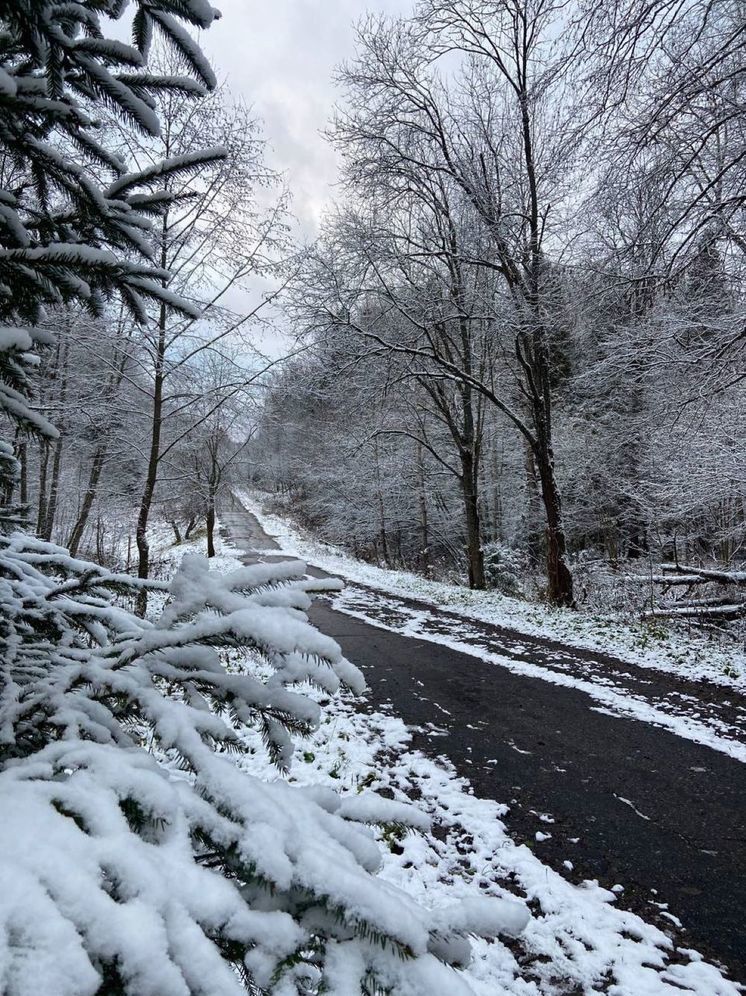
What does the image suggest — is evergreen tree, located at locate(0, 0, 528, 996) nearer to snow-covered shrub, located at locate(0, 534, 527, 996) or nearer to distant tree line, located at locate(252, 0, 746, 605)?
snow-covered shrub, located at locate(0, 534, 527, 996)

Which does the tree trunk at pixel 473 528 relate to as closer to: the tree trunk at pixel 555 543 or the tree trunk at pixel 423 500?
the tree trunk at pixel 555 543

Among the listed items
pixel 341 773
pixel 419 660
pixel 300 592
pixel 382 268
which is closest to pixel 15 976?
pixel 300 592

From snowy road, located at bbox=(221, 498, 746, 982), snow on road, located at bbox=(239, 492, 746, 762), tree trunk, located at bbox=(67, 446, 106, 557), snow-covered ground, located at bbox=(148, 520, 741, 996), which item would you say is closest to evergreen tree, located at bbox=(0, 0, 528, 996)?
snow-covered ground, located at bbox=(148, 520, 741, 996)

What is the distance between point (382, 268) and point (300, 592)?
40.5 feet

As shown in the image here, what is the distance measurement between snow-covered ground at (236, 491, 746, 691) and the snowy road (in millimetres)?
507

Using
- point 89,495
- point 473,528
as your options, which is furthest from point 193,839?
point 473,528

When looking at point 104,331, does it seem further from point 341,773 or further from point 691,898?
point 691,898

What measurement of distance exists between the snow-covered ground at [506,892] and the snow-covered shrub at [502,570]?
36.4ft

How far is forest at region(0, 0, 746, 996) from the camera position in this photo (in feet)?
2.73

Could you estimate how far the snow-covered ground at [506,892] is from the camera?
235 cm

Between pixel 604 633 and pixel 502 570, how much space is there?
7699 mm

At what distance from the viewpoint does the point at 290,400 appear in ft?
40.7

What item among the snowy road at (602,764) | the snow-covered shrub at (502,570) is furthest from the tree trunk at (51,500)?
the snow-covered shrub at (502,570)

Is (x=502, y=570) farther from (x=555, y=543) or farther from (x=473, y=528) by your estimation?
(x=555, y=543)
